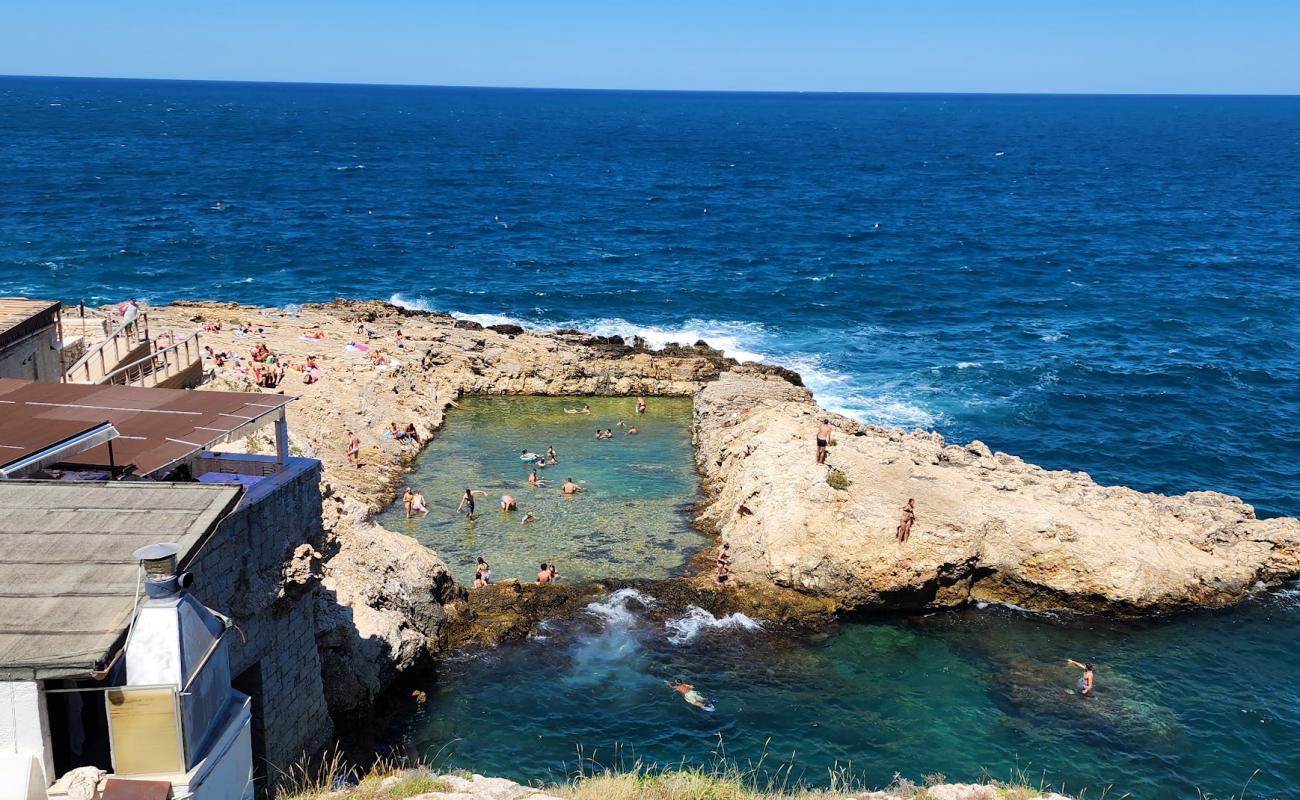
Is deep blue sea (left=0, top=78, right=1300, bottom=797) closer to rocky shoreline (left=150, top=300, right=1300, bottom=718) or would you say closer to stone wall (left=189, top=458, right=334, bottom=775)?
rocky shoreline (left=150, top=300, right=1300, bottom=718)

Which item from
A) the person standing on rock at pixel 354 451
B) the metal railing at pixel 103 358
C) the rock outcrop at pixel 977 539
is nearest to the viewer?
→ the metal railing at pixel 103 358

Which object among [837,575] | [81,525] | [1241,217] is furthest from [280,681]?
[1241,217]

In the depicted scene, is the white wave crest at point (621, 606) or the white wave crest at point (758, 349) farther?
the white wave crest at point (758, 349)

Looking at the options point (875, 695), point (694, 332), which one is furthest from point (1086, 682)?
point (694, 332)

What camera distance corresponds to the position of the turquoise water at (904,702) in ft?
71.6

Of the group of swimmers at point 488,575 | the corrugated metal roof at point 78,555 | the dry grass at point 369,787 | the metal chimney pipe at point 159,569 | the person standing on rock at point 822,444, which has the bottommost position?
the group of swimmers at point 488,575

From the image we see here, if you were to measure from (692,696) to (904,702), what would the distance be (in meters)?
4.86

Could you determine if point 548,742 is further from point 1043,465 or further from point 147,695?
point 1043,465

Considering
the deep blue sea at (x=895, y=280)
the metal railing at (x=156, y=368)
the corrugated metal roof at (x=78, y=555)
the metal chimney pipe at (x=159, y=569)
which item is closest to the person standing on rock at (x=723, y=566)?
the deep blue sea at (x=895, y=280)

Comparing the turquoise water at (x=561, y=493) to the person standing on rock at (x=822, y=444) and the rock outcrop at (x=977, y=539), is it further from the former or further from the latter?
the person standing on rock at (x=822, y=444)

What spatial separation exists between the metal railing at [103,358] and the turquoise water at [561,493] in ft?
29.1

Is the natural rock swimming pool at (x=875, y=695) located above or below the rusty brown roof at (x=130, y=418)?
below

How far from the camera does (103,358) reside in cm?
2648

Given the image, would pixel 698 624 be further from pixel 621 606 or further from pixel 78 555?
pixel 78 555
